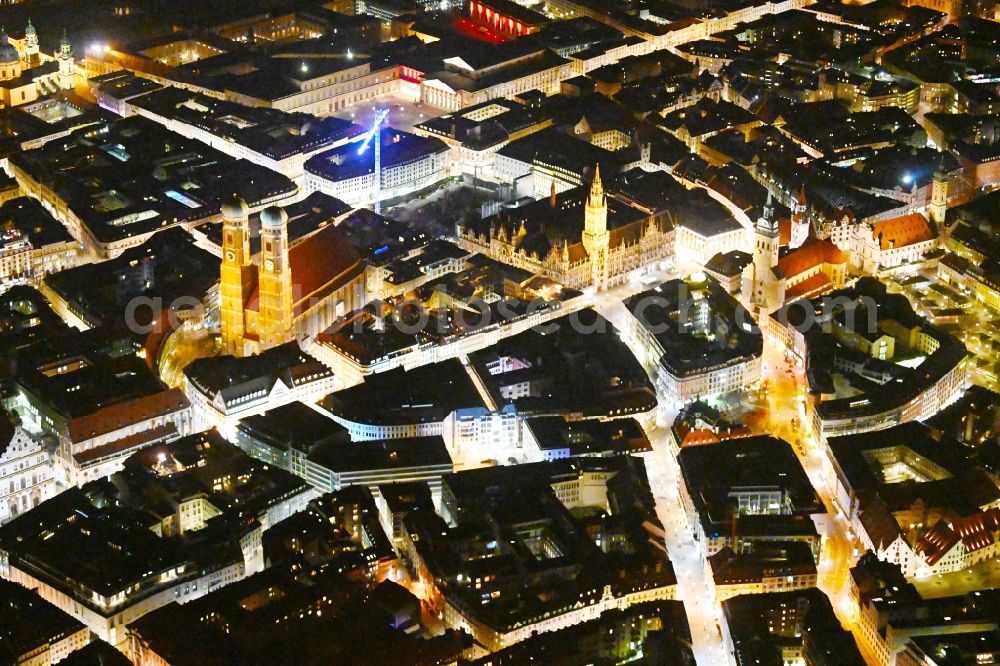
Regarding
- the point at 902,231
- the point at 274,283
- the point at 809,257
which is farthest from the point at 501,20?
the point at 274,283

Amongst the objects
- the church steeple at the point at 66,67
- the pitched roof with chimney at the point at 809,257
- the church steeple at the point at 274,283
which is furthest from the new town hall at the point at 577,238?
the church steeple at the point at 66,67

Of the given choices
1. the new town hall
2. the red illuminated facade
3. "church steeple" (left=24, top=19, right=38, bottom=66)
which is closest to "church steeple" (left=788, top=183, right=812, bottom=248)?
the new town hall

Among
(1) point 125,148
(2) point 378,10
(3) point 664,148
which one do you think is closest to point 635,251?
(3) point 664,148

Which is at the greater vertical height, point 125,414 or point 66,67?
point 66,67

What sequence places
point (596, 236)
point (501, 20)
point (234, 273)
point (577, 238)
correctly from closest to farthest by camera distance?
point (234, 273)
point (596, 236)
point (577, 238)
point (501, 20)

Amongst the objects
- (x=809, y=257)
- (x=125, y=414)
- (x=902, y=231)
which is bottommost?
(x=125, y=414)

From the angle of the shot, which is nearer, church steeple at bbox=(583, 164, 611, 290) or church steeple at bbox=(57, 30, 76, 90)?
church steeple at bbox=(583, 164, 611, 290)

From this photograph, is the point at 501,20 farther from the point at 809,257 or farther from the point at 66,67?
the point at 809,257

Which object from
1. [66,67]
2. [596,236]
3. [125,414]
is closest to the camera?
[125,414]

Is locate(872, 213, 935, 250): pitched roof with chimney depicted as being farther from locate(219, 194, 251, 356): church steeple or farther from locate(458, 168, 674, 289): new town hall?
locate(219, 194, 251, 356): church steeple

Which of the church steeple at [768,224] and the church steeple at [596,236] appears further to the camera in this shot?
the church steeple at [596,236]

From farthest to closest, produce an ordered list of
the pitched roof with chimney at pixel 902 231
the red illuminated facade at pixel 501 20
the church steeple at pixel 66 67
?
the red illuminated facade at pixel 501 20 → the church steeple at pixel 66 67 → the pitched roof with chimney at pixel 902 231

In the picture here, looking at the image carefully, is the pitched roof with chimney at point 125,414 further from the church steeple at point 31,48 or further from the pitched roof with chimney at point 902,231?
the church steeple at point 31,48
